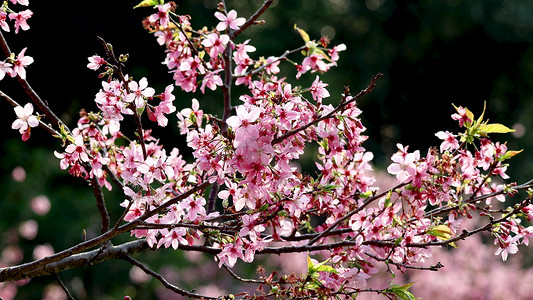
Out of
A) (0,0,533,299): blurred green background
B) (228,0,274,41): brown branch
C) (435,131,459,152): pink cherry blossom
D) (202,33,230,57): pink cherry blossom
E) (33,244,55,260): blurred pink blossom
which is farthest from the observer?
(0,0,533,299): blurred green background

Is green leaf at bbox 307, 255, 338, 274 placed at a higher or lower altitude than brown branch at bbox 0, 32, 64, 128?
lower

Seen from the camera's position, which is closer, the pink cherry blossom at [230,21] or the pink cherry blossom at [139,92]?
the pink cherry blossom at [139,92]

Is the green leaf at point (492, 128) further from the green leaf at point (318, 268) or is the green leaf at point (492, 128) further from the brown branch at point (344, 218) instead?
A: the green leaf at point (318, 268)

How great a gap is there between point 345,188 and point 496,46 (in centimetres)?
1428

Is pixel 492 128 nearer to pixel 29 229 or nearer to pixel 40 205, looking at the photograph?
pixel 40 205

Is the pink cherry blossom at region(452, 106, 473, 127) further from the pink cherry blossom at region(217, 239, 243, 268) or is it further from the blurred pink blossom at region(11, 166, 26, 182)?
the blurred pink blossom at region(11, 166, 26, 182)

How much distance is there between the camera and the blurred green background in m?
8.05

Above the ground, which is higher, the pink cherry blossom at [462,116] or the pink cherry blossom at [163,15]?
the pink cherry blossom at [163,15]


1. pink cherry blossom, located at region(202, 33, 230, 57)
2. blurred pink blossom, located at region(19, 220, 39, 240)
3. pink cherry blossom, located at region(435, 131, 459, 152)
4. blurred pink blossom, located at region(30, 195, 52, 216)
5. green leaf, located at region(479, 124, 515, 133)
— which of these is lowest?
green leaf, located at region(479, 124, 515, 133)

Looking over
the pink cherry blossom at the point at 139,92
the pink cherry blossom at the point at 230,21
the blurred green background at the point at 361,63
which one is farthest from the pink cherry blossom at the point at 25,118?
the blurred green background at the point at 361,63

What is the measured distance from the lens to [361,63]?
13.4m

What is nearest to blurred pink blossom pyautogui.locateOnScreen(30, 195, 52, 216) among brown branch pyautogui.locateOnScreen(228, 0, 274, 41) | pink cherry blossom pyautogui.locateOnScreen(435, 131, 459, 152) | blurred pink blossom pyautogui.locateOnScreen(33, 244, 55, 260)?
blurred pink blossom pyautogui.locateOnScreen(33, 244, 55, 260)

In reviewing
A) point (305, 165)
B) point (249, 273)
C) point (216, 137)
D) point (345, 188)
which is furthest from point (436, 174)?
point (305, 165)

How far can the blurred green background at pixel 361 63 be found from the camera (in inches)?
317
